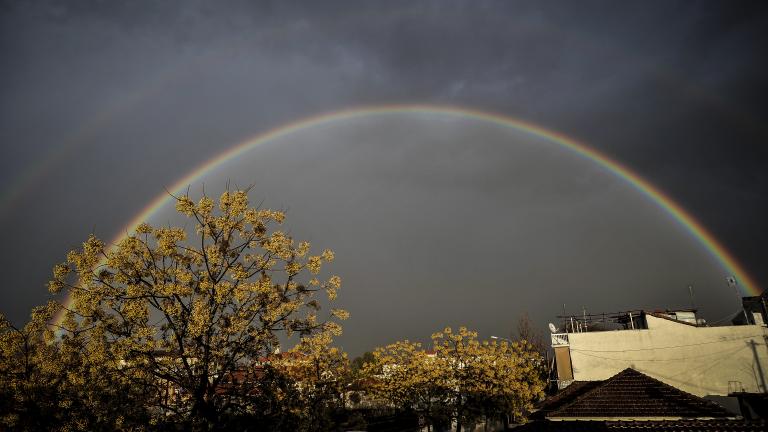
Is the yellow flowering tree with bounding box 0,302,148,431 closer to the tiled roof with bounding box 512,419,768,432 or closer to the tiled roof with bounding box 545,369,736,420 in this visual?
the tiled roof with bounding box 512,419,768,432

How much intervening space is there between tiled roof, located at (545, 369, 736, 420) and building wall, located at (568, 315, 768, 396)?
15.6m

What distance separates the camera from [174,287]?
11047 millimetres

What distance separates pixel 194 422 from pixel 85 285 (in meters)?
4.41

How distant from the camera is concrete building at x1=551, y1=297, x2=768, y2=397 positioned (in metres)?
37.3

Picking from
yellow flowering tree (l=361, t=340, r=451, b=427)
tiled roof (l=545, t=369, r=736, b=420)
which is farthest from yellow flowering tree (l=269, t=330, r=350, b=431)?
tiled roof (l=545, t=369, r=736, b=420)

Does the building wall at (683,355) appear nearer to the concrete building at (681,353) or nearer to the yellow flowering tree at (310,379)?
the concrete building at (681,353)

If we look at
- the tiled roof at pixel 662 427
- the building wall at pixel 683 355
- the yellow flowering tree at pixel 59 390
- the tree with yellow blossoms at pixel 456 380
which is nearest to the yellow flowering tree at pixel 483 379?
the tree with yellow blossoms at pixel 456 380

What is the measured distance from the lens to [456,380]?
30.3m

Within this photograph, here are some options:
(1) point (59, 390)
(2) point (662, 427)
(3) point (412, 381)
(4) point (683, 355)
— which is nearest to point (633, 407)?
(2) point (662, 427)

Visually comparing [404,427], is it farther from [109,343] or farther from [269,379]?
[109,343]

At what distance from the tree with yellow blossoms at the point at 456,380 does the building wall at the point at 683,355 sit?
14131 mm

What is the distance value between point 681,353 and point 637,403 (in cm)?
1877

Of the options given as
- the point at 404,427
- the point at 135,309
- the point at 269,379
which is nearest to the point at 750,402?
the point at 404,427

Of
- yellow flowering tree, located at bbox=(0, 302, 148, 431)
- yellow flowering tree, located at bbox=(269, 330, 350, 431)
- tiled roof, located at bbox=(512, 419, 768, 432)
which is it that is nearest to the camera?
yellow flowering tree, located at bbox=(0, 302, 148, 431)
